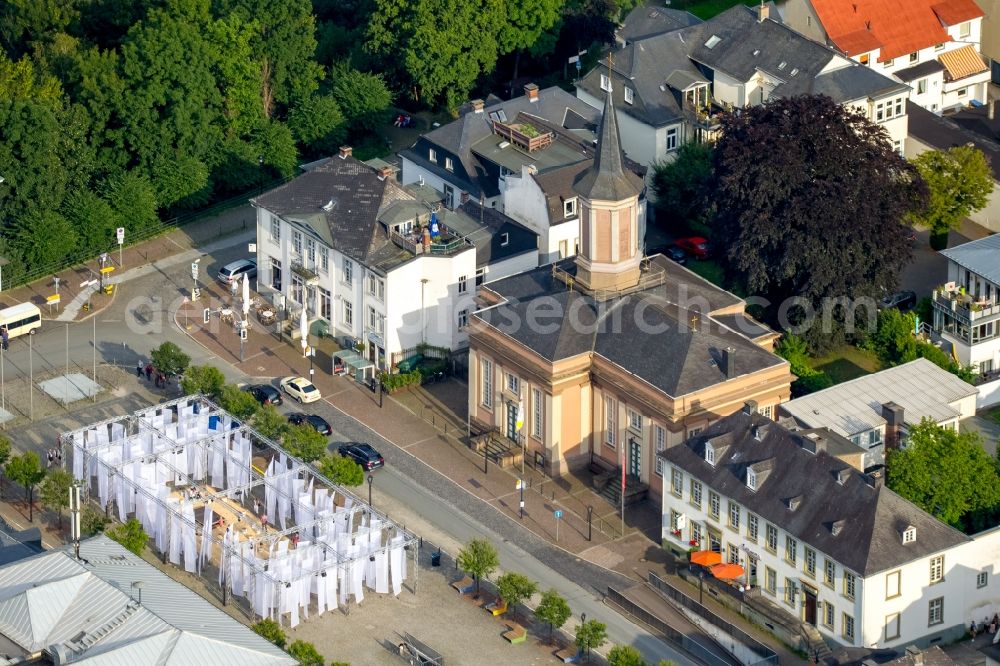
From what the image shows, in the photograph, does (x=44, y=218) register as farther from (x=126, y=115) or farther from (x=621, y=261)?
(x=621, y=261)

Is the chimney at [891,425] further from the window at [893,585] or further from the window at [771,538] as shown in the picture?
Result: the window at [893,585]

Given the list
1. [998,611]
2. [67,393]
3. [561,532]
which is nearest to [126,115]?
[67,393]

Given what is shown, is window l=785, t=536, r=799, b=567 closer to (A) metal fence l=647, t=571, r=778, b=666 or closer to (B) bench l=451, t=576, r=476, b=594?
(A) metal fence l=647, t=571, r=778, b=666

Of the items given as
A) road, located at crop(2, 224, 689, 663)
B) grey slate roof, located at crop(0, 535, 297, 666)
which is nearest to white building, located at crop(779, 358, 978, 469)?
road, located at crop(2, 224, 689, 663)

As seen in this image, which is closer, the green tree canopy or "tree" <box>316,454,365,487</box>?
"tree" <box>316,454,365,487</box>

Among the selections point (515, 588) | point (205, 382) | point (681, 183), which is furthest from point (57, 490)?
point (681, 183)

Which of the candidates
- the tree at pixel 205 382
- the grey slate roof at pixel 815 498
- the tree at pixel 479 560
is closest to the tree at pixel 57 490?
the tree at pixel 205 382
